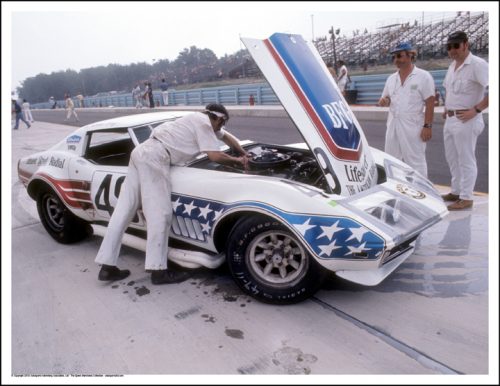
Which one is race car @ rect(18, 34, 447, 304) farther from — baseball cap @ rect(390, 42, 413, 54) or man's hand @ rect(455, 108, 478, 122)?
baseball cap @ rect(390, 42, 413, 54)

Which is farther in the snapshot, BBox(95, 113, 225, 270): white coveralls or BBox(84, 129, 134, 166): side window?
BBox(84, 129, 134, 166): side window

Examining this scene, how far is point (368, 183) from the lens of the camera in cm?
327

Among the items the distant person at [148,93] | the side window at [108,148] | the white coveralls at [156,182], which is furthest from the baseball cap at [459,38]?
the distant person at [148,93]

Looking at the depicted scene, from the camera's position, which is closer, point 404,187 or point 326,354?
point 326,354

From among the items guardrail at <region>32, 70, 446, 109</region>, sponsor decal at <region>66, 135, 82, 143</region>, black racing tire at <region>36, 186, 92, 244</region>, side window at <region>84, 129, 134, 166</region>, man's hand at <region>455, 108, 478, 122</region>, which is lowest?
black racing tire at <region>36, 186, 92, 244</region>

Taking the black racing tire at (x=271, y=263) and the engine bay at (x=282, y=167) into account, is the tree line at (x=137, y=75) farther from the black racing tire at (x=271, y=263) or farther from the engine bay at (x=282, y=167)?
the black racing tire at (x=271, y=263)

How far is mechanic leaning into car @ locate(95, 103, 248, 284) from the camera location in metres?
3.30

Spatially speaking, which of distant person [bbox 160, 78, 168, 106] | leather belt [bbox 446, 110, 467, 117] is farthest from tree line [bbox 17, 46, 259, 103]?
leather belt [bbox 446, 110, 467, 117]

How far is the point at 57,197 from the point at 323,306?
2.90m

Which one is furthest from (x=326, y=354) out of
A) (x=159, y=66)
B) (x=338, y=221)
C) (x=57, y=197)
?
(x=159, y=66)

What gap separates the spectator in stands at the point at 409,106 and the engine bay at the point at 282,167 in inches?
53.4

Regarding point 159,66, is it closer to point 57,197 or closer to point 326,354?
point 57,197

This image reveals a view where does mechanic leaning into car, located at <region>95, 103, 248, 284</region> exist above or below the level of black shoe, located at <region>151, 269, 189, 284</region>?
above

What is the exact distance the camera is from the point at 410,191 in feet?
10.8
